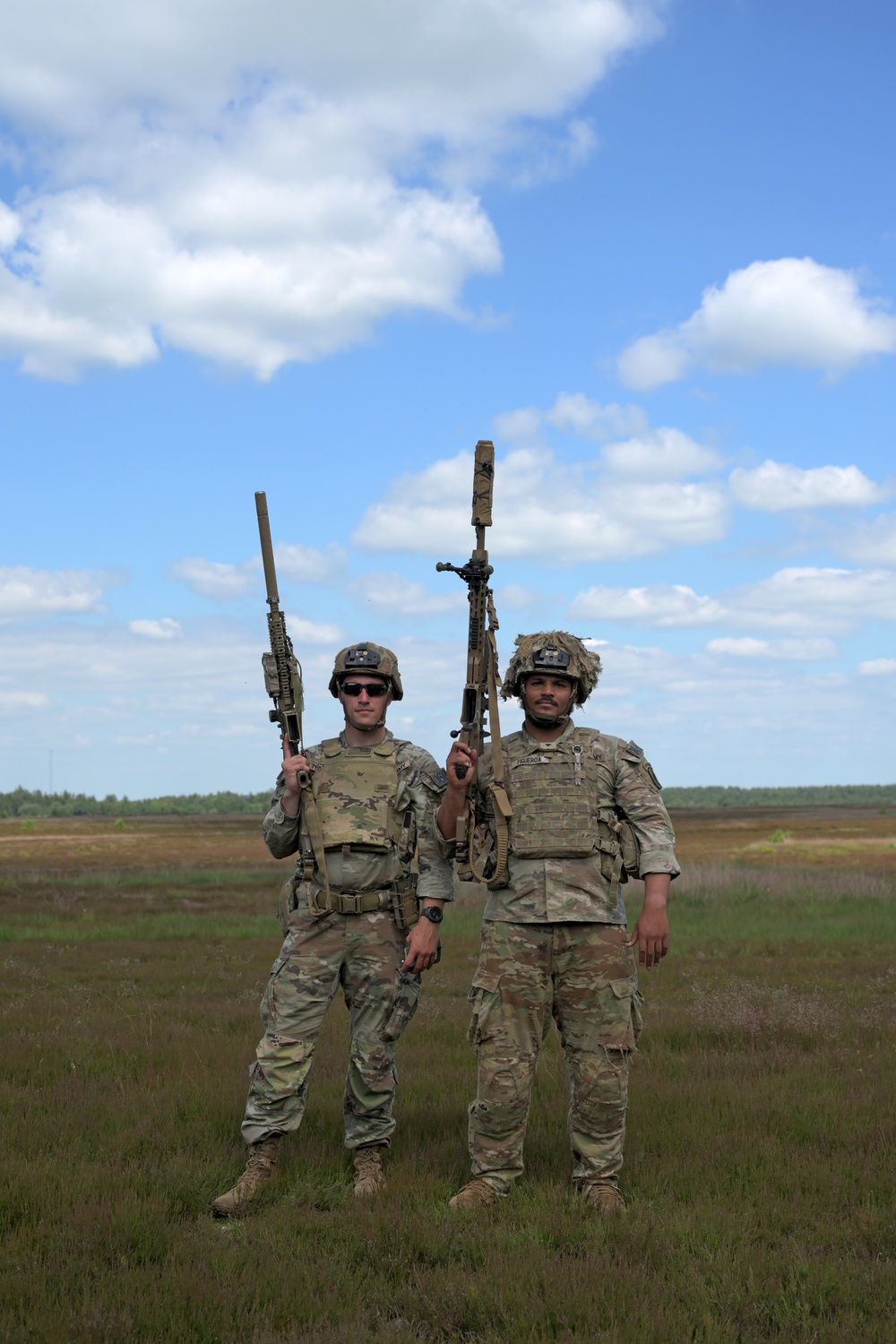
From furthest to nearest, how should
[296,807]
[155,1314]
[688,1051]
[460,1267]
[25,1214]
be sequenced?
[688,1051] → [296,807] → [25,1214] → [460,1267] → [155,1314]

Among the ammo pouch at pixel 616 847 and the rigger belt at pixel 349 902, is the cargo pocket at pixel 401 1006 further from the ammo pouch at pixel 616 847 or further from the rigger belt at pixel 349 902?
the ammo pouch at pixel 616 847

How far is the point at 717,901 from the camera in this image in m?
22.6

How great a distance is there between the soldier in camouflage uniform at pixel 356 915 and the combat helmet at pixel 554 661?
66 centimetres

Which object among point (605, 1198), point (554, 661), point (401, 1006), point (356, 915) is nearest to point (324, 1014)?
point (401, 1006)

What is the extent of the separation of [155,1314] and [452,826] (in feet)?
8.36

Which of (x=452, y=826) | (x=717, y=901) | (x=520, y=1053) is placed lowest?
(x=717, y=901)

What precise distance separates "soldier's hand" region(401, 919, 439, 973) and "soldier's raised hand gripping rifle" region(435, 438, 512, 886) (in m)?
0.32

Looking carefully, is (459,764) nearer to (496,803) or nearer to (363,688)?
(496,803)

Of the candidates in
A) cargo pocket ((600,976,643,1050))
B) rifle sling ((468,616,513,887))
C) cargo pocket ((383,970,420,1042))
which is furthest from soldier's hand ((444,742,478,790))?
cargo pocket ((600,976,643,1050))

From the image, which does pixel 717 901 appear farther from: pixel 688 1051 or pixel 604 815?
pixel 604 815

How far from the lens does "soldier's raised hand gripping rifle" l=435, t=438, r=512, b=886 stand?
5.77 m

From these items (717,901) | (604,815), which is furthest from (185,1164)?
(717,901)

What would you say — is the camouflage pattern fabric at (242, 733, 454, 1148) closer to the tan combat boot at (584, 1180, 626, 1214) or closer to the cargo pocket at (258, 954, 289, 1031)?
the cargo pocket at (258, 954, 289, 1031)

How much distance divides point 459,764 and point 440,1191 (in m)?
2.11
